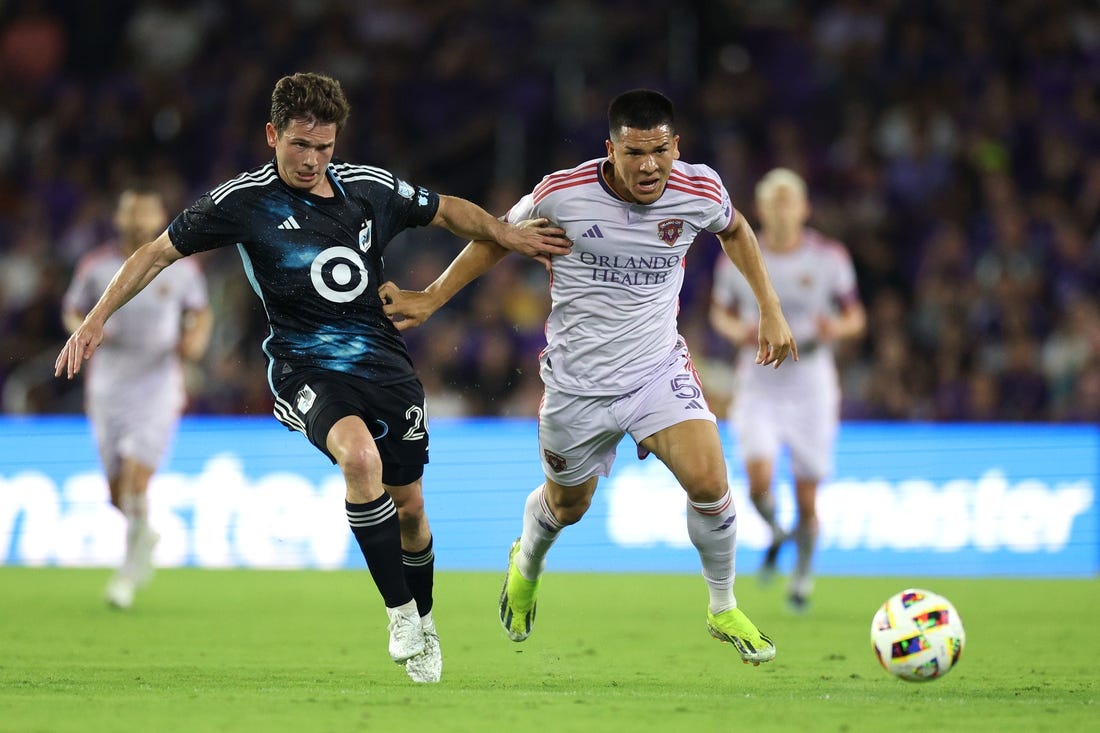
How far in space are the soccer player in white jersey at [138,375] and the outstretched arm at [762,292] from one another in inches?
193

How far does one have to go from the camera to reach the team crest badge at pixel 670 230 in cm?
745

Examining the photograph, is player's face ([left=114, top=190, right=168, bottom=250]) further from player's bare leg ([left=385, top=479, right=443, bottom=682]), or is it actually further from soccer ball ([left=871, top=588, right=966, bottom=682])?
soccer ball ([left=871, top=588, right=966, bottom=682])

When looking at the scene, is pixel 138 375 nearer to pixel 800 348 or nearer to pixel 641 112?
pixel 800 348

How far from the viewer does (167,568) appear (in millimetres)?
13930

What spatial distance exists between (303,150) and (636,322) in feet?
5.71

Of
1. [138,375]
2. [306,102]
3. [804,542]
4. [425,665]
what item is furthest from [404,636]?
[138,375]

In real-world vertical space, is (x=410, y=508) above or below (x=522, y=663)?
above

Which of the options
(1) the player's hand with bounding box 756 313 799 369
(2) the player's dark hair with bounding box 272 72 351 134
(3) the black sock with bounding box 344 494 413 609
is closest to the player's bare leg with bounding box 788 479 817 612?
(1) the player's hand with bounding box 756 313 799 369

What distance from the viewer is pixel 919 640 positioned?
22.2 feet

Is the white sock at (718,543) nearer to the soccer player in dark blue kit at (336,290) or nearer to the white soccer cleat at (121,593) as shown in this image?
the soccer player in dark blue kit at (336,290)

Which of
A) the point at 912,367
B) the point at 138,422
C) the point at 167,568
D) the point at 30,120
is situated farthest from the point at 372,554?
the point at 30,120

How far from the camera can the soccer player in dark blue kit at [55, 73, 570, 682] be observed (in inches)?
271

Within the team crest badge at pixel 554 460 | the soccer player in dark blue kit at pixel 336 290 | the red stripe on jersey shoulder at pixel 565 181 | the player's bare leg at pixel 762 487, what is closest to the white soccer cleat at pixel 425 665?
the soccer player in dark blue kit at pixel 336 290

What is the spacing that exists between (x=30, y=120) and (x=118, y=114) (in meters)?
1.13
